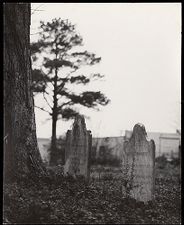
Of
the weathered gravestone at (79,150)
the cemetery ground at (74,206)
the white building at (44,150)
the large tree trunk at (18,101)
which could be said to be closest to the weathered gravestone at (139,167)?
the cemetery ground at (74,206)

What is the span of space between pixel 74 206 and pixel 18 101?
296cm

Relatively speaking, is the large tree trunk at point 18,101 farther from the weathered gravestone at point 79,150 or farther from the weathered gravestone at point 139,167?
the weathered gravestone at point 139,167

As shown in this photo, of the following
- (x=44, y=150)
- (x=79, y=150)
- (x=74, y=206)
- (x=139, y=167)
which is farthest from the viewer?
(x=44, y=150)

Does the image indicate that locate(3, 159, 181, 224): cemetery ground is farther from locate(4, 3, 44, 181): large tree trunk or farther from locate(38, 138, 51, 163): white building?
locate(38, 138, 51, 163): white building

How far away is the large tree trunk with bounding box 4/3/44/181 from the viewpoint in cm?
887

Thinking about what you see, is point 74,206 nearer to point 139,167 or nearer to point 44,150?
point 139,167

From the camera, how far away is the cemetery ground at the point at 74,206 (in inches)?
283

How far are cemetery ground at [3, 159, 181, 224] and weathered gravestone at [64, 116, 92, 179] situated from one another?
4.21ft

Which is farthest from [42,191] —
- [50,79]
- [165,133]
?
[165,133]

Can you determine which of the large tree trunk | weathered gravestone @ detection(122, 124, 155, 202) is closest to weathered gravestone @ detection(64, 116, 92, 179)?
weathered gravestone @ detection(122, 124, 155, 202)

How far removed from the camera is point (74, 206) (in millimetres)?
7992

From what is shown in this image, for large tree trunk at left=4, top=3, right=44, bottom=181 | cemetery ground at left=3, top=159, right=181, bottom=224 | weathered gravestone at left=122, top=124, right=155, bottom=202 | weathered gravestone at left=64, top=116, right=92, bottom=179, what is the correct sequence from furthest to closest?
weathered gravestone at left=64, top=116, right=92, bottom=179
weathered gravestone at left=122, top=124, right=155, bottom=202
large tree trunk at left=4, top=3, right=44, bottom=181
cemetery ground at left=3, top=159, right=181, bottom=224

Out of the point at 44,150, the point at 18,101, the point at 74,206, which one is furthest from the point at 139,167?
the point at 44,150

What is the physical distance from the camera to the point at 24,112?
928 cm
